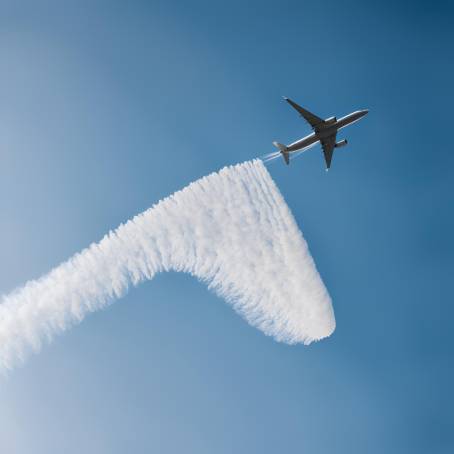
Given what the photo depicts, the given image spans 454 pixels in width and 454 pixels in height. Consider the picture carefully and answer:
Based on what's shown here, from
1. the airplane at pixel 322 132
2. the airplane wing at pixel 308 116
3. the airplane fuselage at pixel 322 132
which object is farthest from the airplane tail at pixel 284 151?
the airplane wing at pixel 308 116

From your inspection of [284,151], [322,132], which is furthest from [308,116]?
[284,151]

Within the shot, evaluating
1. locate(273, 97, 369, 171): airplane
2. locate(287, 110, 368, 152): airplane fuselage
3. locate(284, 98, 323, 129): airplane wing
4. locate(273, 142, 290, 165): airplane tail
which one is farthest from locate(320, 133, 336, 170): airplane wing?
locate(273, 142, 290, 165): airplane tail

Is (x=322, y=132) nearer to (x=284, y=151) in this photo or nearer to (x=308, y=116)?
(x=308, y=116)

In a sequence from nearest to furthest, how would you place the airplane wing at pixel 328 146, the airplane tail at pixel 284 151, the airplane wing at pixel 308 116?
the airplane wing at pixel 308 116
the airplane tail at pixel 284 151
the airplane wing at pixel 328 146

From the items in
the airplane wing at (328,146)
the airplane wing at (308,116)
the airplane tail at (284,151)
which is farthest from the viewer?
the airplane wing at (328,146)

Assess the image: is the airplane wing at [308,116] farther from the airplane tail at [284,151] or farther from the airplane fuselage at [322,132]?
the airplane tail at [284,151]

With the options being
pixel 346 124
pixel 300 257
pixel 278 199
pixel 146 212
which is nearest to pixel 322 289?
pixel 300 257

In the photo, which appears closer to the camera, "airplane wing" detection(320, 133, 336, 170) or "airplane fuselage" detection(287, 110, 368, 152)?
"airplane fuselage" detection(287, 110, 368, 152)

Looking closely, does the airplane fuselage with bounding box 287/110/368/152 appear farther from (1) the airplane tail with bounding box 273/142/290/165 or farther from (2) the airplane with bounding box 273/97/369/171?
(1) the airplane tail with bounding box 273/142/290/165

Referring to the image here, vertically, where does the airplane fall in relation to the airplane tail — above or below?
above
